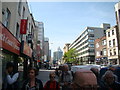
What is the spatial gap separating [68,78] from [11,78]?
2014mm

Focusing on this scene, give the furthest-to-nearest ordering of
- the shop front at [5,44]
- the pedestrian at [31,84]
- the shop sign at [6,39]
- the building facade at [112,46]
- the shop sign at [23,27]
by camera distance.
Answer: the building facade at [112,46] → the shop sign at [23,27] → the shop front at [5,44] → the shop sign at [6,39] → the pedestrian at [31,84]

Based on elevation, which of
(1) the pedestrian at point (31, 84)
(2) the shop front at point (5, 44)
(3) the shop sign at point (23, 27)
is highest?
(3) the shop sign at point (23, 27)

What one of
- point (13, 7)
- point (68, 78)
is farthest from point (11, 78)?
point (13, 7)

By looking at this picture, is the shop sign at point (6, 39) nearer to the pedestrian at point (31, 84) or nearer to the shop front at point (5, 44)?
the shop front at point (5, 44)

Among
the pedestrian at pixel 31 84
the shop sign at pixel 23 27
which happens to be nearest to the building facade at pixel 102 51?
the shop sign at pixel 23 27

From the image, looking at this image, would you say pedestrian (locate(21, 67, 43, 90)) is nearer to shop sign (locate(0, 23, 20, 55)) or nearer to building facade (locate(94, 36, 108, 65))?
shop sign (locate(0, 23, 20, 55))

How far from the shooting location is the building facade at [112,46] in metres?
37.3

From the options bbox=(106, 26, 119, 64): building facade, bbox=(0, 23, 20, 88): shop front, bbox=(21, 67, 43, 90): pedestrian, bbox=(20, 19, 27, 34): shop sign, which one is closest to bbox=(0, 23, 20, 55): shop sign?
bbox=(0, 23, 20, 88): shop front

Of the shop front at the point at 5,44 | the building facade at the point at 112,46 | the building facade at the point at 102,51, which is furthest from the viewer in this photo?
the building facade at the point at 102,51

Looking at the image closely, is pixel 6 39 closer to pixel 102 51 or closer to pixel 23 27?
pixel 23 27

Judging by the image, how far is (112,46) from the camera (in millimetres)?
39281

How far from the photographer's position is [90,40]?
212ft

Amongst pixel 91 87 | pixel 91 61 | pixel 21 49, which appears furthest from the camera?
pixel 91 61

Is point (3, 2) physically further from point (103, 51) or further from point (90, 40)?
point (90, 40)
